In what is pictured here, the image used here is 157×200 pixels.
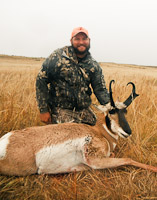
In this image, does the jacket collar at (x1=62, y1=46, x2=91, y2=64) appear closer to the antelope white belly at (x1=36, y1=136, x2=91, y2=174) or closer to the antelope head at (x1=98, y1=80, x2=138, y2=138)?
the antelope head at (x1=98, y1=80, x2=138, y2=138)

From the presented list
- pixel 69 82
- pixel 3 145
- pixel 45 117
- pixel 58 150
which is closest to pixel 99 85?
pixel 69 82

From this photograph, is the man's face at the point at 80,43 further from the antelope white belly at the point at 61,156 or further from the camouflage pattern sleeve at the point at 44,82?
the antelope white belly at the point at 61,156

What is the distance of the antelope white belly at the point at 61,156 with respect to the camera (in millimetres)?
2264

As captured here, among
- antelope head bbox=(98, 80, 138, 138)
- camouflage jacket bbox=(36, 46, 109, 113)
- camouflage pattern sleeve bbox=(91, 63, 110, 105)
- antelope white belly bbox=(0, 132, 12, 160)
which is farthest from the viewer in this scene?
camouflage pattern sleeve bbox=(91, 63, 110, 105)

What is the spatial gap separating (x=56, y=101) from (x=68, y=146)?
156cm

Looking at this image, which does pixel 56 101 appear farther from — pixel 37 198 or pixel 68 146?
pixel 37 198

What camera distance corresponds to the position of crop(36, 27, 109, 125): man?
3.57 meters

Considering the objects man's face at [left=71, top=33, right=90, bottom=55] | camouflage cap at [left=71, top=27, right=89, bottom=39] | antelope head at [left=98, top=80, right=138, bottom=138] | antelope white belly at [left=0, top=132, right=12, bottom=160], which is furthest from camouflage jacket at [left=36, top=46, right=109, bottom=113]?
antelope white belly at [left=0, top=132, right=12, bottom=160]

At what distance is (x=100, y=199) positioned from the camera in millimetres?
1876

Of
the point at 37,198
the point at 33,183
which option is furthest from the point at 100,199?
the point at 33,183

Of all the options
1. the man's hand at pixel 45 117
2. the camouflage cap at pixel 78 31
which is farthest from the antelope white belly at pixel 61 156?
the camouflage cap at pixel 78 31

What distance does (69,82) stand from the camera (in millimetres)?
3617

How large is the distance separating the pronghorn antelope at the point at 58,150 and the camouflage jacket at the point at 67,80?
3.71ft

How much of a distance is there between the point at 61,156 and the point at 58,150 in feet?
0.27
